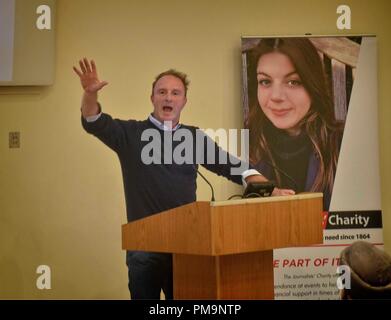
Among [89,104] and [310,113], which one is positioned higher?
[89,104]

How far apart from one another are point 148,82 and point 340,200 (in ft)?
5.63

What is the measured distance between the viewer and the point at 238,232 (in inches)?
104

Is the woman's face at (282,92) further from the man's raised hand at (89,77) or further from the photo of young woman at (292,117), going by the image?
the man's raised hand at (89,77)

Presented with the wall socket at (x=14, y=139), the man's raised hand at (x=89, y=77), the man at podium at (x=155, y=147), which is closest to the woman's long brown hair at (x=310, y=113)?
the man at podium at (x=155, y=147)

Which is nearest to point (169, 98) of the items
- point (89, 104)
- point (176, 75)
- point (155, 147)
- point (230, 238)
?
point (176, 75)

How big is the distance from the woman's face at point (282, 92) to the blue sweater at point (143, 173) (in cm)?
52

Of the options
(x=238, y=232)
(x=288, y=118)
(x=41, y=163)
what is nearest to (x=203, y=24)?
(x=288, y=118)

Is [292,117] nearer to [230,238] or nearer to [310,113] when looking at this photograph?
[310,113]

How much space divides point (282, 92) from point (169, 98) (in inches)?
34.0

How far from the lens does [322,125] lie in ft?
15.7

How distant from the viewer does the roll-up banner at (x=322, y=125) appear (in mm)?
4750

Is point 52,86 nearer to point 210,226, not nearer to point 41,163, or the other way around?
point 41,163

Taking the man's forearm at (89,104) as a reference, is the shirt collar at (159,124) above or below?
below

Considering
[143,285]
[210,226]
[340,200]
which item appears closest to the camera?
[210,226]
